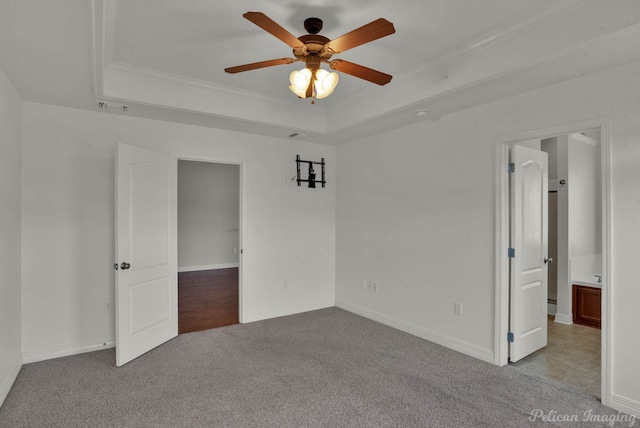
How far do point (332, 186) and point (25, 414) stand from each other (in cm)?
417

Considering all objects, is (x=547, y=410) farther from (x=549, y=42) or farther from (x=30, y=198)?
(x=30, y=198)

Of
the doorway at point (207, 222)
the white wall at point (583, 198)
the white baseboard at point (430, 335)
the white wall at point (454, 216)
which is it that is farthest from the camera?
the doorway at point (207, 222)

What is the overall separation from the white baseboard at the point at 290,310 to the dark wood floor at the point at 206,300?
0.22 meters

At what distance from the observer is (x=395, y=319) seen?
4.42 m

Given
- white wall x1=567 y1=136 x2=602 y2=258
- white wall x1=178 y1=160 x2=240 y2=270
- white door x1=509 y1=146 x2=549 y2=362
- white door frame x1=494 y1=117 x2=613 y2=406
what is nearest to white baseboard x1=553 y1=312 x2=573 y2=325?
white wall x1=567 y1=136 x2=602 y2=258

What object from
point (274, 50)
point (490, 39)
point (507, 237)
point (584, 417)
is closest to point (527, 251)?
point (507, 237)

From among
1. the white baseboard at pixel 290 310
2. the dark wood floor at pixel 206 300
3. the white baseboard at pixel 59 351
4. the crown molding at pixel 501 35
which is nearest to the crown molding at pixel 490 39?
the crown molding at pixel 501 35

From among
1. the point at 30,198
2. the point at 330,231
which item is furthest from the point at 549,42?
the point at 30,198

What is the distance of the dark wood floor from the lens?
15.2 ft

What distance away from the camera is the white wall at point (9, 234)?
274 centimetres

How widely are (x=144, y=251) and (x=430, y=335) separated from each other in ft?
10.6

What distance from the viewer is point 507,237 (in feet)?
11.0

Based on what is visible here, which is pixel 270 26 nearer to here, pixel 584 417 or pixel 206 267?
pixel 584 417

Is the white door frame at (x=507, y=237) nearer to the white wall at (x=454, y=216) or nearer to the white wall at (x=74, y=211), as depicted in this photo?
the white wall at (x=454, y=216)
